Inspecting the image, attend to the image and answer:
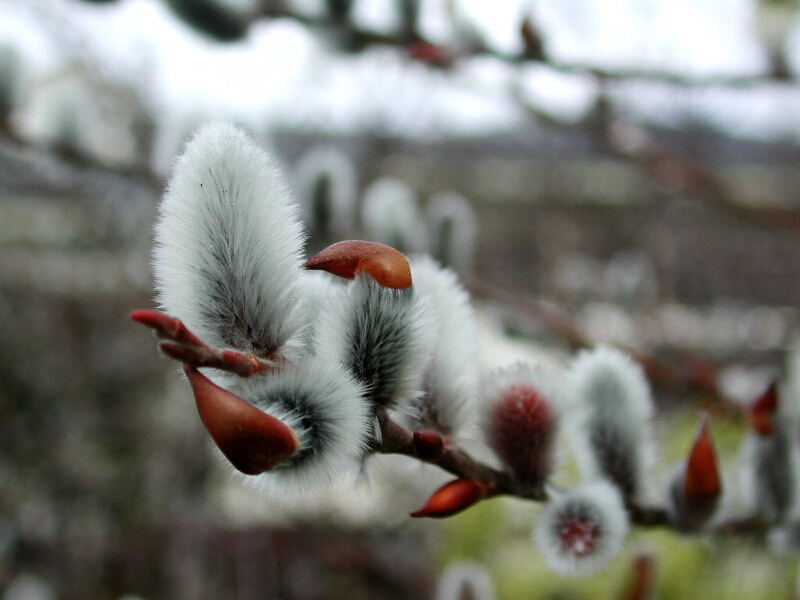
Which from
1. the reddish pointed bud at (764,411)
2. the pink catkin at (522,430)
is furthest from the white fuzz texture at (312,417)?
the reddish pointed bud at (764,411)

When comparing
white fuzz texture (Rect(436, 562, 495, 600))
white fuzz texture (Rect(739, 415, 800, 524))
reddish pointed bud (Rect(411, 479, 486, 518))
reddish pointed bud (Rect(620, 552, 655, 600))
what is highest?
reddish pointed bud (Rect(411, 479, 486, 518))

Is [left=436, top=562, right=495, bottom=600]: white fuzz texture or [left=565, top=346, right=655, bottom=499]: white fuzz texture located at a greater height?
[left=565, top=346, right=655, bottom=499]: white fuzz texture

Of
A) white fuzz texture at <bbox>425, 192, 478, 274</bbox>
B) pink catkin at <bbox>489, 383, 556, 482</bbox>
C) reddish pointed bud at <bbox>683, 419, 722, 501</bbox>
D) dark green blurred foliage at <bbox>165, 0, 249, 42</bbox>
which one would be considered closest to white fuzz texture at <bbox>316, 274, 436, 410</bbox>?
pink catkin at <bbox>489, 383, 556, 482</bbox>

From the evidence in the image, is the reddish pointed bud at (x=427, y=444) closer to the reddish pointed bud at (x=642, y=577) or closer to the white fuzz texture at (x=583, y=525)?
the white fuzz texture at (x=583, y=525)

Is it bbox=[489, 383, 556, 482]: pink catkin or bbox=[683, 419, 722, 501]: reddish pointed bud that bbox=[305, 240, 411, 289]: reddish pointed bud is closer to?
bbox=[489, 383, 556, 482]: pink catkin

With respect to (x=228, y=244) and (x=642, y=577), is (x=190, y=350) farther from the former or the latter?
(x=642, y=577)

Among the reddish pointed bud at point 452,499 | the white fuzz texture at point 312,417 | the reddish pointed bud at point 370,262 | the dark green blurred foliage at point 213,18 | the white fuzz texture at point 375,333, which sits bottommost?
the reddish pointed bud at point 452,499
